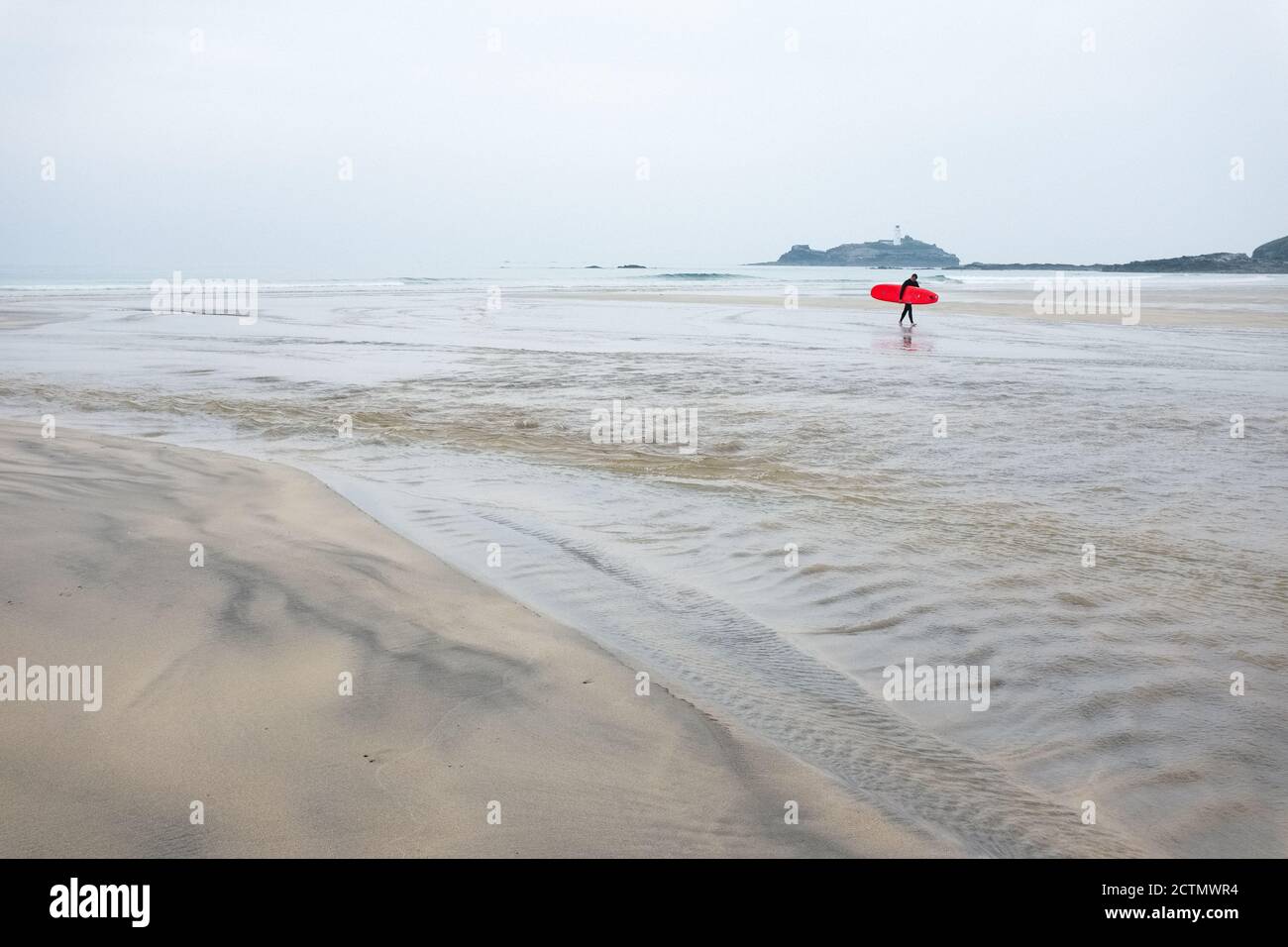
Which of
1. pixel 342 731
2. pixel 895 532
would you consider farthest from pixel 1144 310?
pixel 342 731

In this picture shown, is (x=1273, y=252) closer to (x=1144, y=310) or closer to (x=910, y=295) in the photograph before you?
(x=1144, y=310)

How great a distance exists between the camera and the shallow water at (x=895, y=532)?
3.45 meters

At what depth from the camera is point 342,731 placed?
3.24 metres

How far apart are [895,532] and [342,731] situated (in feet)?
13.6

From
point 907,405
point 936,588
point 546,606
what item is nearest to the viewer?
point 546,606

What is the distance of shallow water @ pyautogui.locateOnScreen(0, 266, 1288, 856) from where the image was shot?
11.3 feet

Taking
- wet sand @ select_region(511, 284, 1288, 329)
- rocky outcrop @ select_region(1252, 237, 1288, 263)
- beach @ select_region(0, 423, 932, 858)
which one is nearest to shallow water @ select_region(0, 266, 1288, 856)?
beach @ select_region(0, 423, 932, 858)

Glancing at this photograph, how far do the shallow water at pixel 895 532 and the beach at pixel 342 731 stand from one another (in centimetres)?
42

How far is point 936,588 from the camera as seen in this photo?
5.24 meters

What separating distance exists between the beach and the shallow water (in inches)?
16.4

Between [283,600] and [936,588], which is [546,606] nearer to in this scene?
[283,600]

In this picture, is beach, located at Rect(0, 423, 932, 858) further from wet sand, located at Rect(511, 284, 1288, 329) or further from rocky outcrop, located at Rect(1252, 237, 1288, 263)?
rocky outcrop, located at Rect(1252, 237, 1288, 263)
